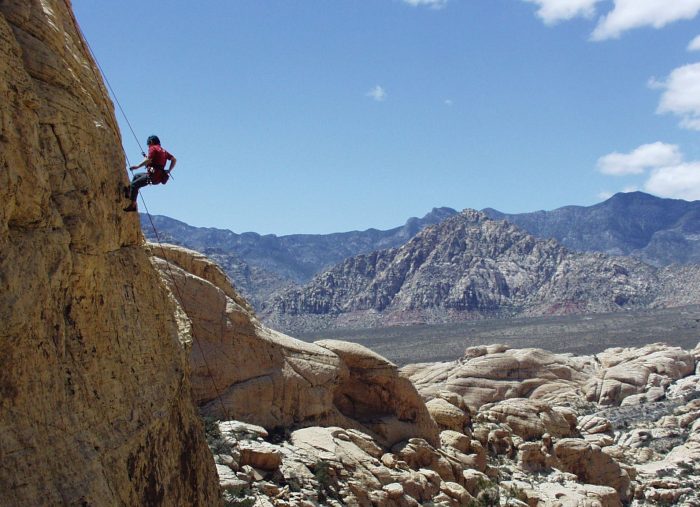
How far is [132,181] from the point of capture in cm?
964

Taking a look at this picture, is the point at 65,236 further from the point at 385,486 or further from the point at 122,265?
the point at 385,486

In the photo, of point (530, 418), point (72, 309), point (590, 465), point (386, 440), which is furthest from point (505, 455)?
point (72, 309)

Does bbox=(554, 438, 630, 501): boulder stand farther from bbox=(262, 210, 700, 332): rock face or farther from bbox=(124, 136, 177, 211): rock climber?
bbox=(262, 210, 700, 332): rock face

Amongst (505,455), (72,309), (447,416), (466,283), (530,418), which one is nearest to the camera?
(72,309)

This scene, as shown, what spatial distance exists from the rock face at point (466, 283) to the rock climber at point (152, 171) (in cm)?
14456

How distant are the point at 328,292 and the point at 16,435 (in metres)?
176

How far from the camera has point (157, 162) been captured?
10047 mm

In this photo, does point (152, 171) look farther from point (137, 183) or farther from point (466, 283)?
point (466, 283)

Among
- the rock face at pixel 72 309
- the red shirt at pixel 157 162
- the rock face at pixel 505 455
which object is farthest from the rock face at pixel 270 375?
the rock face at pixel 72 309

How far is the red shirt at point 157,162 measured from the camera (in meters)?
9.93

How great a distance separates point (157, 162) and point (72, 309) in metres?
2.81

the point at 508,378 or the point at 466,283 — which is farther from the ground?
the point at 466,283

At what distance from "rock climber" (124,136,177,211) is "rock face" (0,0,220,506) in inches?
7.0

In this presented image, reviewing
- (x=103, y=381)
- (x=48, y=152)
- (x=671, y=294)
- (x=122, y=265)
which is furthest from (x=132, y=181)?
(x=671, y=294)
